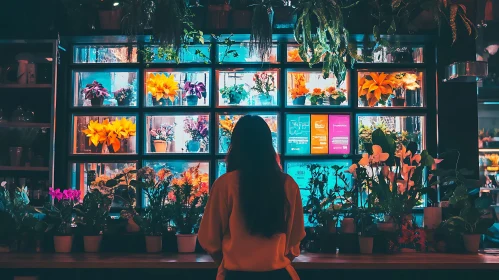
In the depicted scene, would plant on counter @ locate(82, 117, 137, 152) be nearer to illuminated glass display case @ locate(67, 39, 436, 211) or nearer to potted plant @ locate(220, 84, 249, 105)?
Result: illuminated glass display case @ locate(67, 39, 436, 211)

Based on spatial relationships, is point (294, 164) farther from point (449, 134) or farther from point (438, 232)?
point (438, 232)

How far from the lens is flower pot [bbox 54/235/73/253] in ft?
9.75

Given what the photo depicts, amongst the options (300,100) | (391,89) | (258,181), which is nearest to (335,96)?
(300,100)

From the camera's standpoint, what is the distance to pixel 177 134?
492 cm

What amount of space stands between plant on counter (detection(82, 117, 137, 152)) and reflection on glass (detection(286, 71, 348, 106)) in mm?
1439

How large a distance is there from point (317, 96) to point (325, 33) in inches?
49.3

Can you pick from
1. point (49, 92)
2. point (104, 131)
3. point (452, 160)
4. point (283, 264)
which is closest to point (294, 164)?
point (452, 160)

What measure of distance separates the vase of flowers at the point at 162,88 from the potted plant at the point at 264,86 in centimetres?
71

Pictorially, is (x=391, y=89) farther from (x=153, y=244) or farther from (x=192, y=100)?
(x=153, y=244)

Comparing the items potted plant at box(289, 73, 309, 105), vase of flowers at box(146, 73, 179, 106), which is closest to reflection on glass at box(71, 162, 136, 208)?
vase of flowers at box(146, 73, 179, 106)

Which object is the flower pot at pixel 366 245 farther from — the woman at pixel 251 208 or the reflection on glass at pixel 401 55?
the reflection on glass at pixel 401 55

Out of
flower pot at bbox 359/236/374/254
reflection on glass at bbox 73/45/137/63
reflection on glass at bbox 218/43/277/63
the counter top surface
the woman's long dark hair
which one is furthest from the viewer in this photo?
reflection on glass at bbox 73/45/137/63

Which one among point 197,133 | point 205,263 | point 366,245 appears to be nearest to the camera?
point 205,263

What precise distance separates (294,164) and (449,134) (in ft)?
4.39
